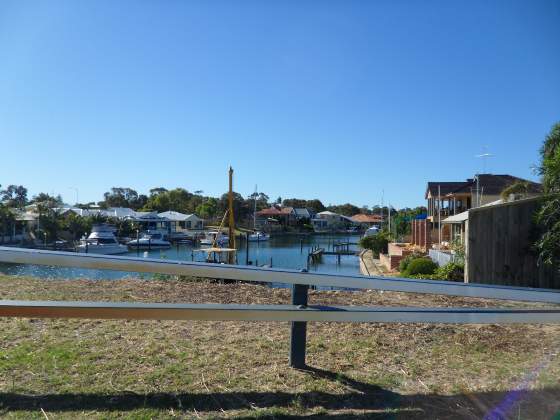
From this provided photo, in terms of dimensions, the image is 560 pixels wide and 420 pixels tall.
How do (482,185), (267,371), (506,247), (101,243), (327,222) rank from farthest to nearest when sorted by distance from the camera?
(327,222) < (101,243) < (482,185) < (506,247) < (267,371)

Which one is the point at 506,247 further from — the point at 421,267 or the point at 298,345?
the point at 298,345

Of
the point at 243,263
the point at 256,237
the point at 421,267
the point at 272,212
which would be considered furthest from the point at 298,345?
the point at 272,212

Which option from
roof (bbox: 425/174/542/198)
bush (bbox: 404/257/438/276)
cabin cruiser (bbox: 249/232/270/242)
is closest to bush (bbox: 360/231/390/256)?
roof (bbox: 425/174/542/198)

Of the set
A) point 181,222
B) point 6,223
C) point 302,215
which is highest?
point 302,215

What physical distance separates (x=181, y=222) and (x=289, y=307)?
295ft

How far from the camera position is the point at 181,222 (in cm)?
9038

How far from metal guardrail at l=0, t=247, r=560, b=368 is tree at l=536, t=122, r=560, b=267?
9216 millimetres

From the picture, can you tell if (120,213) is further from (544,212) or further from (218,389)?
(218,389)

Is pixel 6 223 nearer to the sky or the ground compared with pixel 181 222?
nearer to the ground

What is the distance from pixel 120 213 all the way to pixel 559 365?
83.0 metres

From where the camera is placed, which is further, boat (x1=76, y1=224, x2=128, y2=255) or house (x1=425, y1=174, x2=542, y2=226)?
boat (x1=76, y1=224, x2=128, y2=255)

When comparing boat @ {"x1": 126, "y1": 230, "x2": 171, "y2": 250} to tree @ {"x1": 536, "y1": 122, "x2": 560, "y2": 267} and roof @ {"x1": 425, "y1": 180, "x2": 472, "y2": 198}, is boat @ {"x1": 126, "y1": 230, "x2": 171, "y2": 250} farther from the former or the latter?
tree @ {"x1": 536, "y1": 122, "x2": 560, "y2": 267}

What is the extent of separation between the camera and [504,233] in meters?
12.3

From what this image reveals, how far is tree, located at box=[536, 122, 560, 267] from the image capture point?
10445mm
